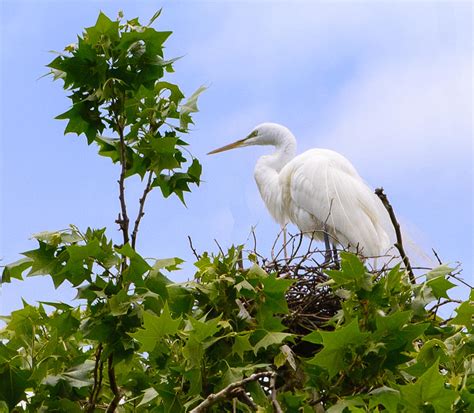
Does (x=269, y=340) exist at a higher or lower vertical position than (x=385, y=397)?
higher

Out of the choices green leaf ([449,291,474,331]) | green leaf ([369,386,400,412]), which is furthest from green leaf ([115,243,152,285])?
green leaf ([449,291,474,331])

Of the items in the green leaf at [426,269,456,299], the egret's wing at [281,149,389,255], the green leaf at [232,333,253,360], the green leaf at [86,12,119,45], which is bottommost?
the green leaf at [232,333,253,360]

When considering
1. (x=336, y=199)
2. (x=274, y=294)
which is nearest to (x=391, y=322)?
(x=274, y=294)

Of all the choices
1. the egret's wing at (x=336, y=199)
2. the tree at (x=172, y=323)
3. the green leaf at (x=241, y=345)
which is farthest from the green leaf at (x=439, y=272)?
the egret's wing at (x=336, y=199)

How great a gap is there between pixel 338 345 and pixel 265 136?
543 centimetres

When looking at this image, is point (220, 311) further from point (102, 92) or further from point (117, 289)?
point (102, 92)

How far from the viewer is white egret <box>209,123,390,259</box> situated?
7.03 metres

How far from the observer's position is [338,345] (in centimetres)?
245

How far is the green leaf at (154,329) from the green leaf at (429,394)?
0.60 meters

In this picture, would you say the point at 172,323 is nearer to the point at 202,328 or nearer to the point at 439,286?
the point at 202,328

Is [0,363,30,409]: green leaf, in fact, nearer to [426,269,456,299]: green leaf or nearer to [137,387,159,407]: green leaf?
[137,387,159,407]: green leaf

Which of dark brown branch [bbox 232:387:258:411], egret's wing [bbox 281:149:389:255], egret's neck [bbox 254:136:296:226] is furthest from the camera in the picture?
egret's neck [bbox 254:136:296:226]

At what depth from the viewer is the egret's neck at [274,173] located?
760 centimetres

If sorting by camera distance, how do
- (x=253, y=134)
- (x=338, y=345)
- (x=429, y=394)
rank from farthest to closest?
1. (x=253, y=134)
2. (x=338, y=345)
3. (x=429, y=394)
